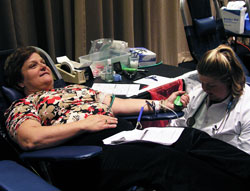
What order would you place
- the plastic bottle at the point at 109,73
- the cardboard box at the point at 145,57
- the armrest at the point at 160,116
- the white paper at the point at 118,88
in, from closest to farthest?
the armrest at the point at 160,116 < the white paper at the point at 118,88 < the plastic bottle at the point at 109,73 < the cardboard box at the point at 145,57

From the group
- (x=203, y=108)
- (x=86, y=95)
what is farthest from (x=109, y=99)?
(x=203, y=108)

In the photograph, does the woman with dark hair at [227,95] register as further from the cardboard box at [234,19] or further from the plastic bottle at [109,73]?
the cardboard box at [234,19]

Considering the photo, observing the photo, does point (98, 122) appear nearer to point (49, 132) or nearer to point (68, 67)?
point (49, 132)

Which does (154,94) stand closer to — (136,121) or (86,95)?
(136,121)

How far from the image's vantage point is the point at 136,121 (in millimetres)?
1751

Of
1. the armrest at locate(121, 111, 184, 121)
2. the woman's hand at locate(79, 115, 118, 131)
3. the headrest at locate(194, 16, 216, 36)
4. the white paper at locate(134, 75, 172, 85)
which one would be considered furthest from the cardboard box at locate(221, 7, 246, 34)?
the woman's hand at locate(79, 115, 118, 131)

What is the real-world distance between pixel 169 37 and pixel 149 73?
1.79m

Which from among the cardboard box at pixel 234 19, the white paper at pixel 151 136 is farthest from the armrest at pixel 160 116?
the cardboard box at pixel 234 19

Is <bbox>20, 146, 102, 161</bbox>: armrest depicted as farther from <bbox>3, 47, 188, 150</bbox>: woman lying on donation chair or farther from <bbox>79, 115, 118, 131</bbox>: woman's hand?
<bbox>79, 115, 118, 131</bbox>: woman's hand

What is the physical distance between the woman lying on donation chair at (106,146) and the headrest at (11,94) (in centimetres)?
3

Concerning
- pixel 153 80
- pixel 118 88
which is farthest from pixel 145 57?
pixel 118 88

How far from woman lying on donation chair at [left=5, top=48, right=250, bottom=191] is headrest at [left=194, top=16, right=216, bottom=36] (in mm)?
1382

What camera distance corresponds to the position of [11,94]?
173cm

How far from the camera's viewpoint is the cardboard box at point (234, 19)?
343cm
